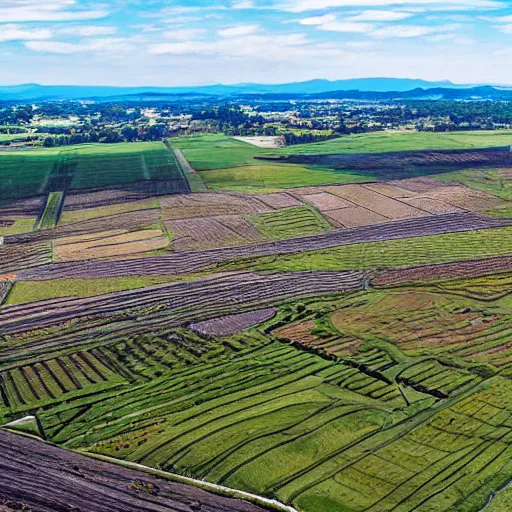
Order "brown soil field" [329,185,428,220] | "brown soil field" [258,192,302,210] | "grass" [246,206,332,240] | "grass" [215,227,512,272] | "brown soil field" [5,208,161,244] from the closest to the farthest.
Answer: "grass" [215,227,512,272], "grass" [246,206,332,240], "brown soil field" [5,208,161,244], "brown soil field" [329,185,428,220], "brown soil field" [258,192,302,210]

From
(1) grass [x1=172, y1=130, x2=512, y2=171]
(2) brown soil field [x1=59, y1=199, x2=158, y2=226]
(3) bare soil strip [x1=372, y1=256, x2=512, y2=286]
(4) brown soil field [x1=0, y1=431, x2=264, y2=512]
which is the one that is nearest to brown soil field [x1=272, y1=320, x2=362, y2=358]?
(3) bare soil strip [x1=372, y1=256, x2=512, y2=286]

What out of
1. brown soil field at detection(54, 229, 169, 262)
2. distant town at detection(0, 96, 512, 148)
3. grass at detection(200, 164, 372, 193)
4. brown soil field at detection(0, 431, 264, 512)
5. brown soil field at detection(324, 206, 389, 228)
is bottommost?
brown soil field at detection(0, 431, 264, 512)

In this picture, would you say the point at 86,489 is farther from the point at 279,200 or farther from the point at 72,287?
the point at 279,200

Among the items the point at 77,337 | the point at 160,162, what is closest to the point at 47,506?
the point at 77,337

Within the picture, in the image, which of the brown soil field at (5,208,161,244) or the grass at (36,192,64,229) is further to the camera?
the grass at (36,192,64,229)

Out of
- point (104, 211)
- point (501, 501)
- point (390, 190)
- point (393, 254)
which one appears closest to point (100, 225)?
point (104, 211)

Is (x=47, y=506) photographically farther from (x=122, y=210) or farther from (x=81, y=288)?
(x=122, y=210)

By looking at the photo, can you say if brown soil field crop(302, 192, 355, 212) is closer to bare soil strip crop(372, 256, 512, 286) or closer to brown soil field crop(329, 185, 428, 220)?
brown soil field crop(329, 185, 428, 220)

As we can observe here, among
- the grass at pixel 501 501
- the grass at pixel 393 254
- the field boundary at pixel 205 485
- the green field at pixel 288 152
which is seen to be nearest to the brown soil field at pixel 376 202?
the green field at pixel 288 152

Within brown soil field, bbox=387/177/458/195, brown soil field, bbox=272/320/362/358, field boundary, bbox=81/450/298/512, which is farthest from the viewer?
brown soil field, bbox=387/177/458/195
